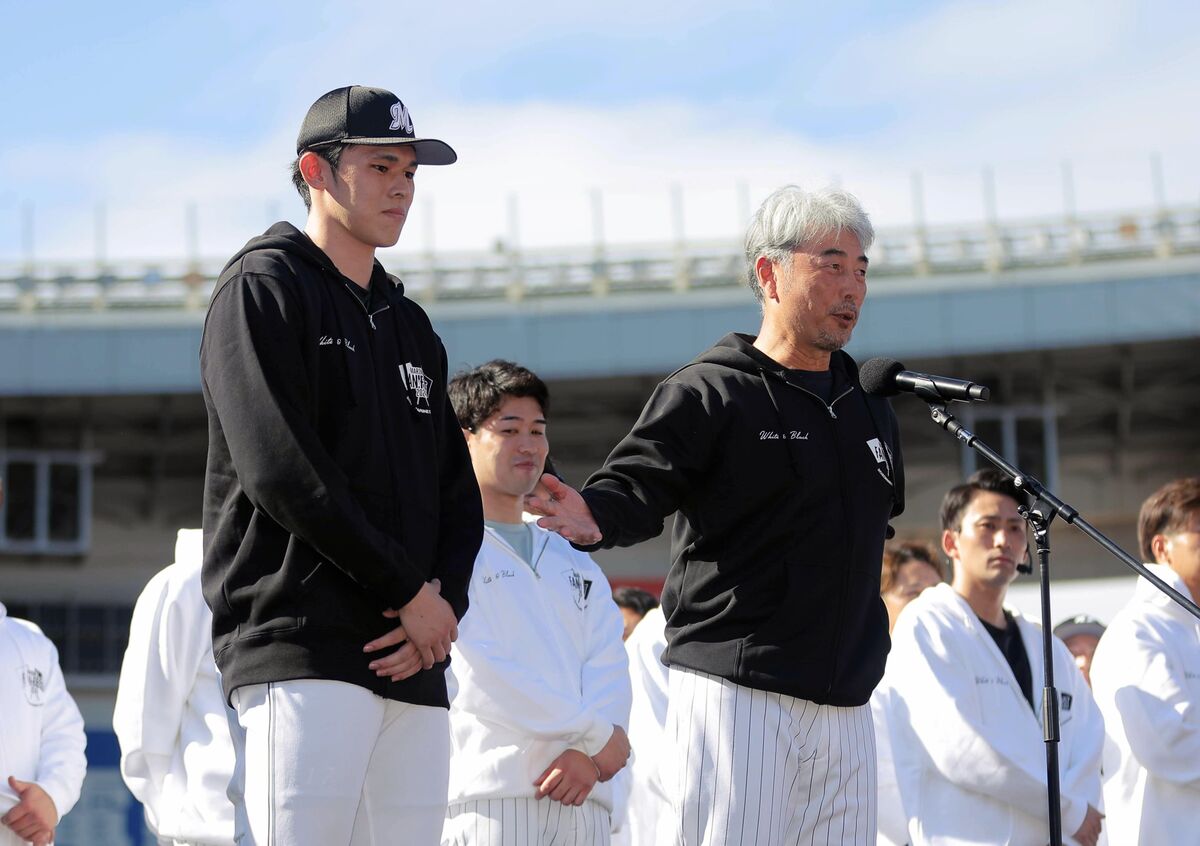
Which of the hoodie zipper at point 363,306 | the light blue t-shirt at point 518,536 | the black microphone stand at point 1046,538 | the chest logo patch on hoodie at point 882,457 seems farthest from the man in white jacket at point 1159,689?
the hoodie zipper at point 363,306

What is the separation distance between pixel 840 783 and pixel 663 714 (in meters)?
3.55

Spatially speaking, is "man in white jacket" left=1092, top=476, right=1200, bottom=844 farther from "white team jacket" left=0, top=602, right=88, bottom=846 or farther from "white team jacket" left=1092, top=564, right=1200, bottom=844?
"white team jacket" left=0, top=602, right=88, bottom=846

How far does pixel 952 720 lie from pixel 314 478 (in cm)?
355

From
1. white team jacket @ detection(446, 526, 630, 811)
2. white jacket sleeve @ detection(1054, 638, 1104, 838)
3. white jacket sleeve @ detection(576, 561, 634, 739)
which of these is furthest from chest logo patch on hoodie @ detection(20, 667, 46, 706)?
white jacket sleeve @ detection(1054, 638, 1104, 838)

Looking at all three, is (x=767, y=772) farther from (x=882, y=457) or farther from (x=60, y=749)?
(x=60, y=749)

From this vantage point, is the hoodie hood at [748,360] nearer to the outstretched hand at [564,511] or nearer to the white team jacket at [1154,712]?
the outstretched hand at [564,511]

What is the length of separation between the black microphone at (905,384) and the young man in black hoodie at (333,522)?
125 centimetres

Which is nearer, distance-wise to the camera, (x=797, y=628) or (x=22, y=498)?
(x=797, y=628)

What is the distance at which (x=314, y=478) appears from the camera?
3.16m

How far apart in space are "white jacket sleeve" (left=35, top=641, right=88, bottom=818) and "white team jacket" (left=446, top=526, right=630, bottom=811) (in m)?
1.75

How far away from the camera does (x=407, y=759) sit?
3.34 meters

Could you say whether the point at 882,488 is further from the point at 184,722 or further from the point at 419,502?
the point at 184,722

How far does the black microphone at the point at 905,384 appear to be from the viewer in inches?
164

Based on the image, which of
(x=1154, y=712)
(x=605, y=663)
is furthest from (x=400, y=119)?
(x=1154, y=712)
